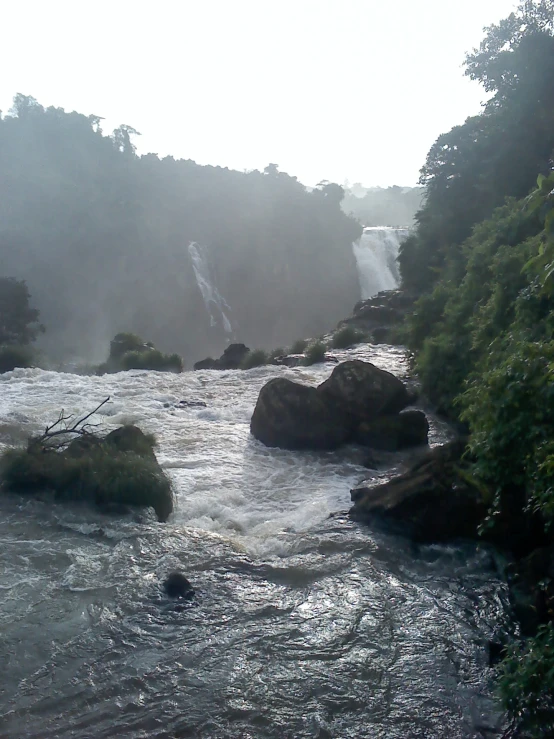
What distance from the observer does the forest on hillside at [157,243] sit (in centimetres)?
4812

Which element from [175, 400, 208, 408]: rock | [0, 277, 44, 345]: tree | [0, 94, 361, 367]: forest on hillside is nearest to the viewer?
[175, 400, 208, 408]: rock

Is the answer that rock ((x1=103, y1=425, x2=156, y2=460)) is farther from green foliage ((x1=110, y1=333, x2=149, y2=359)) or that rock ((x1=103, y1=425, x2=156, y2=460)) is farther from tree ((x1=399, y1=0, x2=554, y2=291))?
green foliage ((x1=110, y1=333, x2=149, y2=359))

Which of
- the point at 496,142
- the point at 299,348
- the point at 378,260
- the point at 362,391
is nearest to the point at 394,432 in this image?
the point at 362,391

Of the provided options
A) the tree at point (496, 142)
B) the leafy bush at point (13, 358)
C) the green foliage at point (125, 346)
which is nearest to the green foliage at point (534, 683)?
the tree at point (496, 142)

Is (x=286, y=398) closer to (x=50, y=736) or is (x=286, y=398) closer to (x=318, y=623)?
(x=318, y=623)

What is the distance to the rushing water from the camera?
5.51 meters

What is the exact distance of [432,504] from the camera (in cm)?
923

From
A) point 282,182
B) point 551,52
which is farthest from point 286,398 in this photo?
point 282,182

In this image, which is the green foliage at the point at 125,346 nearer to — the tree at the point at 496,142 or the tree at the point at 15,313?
the tree at the point at 15,313

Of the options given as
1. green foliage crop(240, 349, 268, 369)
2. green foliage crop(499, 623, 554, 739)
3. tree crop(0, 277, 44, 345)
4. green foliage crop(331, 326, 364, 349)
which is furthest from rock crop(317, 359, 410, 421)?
tree crop(0, 277, 44, 345)

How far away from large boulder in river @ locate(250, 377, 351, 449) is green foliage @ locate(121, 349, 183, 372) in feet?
35.5

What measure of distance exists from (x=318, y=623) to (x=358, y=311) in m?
29.0

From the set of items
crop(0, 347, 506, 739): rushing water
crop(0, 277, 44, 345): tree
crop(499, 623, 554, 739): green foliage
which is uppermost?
crop(0, 277, 44, 345): tree

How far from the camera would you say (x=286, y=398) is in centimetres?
1462
